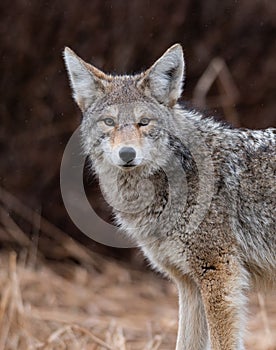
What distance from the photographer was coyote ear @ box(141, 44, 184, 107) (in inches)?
257

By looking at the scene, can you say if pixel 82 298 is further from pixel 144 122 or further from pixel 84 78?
pixel 144 122

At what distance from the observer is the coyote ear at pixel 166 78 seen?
6539 millimetres

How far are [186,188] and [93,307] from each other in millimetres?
4722

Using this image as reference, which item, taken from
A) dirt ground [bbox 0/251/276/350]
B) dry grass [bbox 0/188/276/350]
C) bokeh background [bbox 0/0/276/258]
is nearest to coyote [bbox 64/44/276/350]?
dirt ground [bbox 0/251/276/350]

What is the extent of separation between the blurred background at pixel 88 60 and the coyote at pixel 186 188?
506 centimetres

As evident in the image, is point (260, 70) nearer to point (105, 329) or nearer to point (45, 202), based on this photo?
point (45, 202)

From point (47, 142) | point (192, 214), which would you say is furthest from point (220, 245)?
point (47, 142)

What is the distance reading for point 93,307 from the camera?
10914 mm

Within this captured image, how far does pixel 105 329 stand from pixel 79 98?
3.39m

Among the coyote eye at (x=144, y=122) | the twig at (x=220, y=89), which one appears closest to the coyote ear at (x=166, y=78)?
the coyote eye at (x=144, y=122)

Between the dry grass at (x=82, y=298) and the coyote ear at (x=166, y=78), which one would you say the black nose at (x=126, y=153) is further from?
the dry grass at (x=82, y=298)

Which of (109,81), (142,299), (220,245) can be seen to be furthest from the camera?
(142,299)

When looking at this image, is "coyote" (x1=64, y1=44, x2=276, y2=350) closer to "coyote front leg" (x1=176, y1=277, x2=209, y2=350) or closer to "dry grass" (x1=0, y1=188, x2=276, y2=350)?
"coyote front leg" (x1=176, y1=277, x2=209, y2=350)

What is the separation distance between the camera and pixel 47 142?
12336 millimetres
